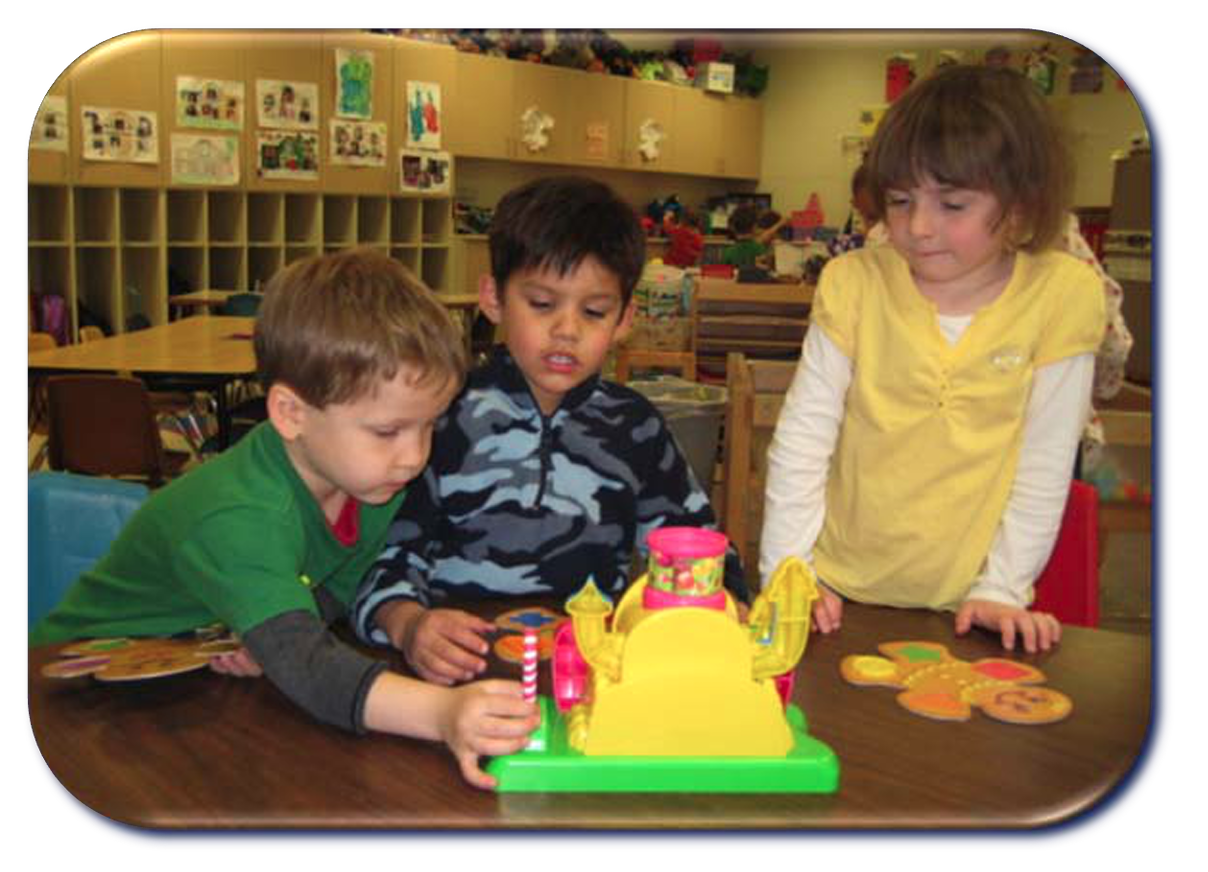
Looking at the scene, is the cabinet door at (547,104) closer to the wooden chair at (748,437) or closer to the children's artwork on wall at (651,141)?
the children's artwork on wall at (651,141)

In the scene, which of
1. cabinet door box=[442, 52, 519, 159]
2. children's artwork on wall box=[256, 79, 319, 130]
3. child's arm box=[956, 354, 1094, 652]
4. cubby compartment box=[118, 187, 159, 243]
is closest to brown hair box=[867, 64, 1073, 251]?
child's arm box=[956, 354, 1094, 652]

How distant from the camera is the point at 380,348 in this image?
2.20ft

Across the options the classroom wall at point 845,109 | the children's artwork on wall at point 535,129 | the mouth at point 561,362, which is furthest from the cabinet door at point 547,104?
the mouth at point 561,362

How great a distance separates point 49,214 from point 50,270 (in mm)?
29

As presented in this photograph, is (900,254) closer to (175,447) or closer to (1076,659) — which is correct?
(1076,659)

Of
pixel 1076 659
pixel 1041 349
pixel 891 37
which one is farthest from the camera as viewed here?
pixel 1041 349

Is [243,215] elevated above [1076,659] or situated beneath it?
elevated above

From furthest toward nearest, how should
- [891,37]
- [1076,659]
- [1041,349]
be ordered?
[1041,349]
[1076,659]
[891,37]

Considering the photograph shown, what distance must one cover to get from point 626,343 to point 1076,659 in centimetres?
41

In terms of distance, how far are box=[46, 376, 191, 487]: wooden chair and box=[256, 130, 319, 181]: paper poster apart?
154 millimetres

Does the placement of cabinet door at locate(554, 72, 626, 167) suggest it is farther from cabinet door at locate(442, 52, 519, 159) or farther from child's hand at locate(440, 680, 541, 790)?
child's hand at locate(440, 680, 541, 790)

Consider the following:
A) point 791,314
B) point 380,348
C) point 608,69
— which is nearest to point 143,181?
point 380,348

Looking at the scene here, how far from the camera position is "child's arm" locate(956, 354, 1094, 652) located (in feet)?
2.66

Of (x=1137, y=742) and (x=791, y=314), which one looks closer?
(x=1137, y=742)
